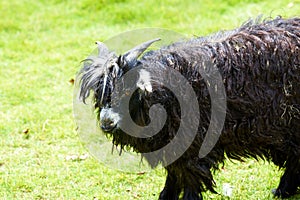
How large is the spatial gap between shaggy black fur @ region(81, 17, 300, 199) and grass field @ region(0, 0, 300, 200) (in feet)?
3.01

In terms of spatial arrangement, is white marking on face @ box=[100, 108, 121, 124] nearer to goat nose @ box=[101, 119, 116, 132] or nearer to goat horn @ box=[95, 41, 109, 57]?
goat nose @ box=[101, 119, 116, 132]

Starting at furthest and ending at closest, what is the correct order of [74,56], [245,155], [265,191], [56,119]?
[74,56] < [56,119] < [265,191] < [245,155]

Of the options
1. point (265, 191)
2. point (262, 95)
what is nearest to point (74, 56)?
point (265, 191)

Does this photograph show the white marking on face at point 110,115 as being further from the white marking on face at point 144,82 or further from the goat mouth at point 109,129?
the white marking on face at point 144,82

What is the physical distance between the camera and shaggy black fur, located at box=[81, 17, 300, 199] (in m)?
4.69

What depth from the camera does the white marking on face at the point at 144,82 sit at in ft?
14.8

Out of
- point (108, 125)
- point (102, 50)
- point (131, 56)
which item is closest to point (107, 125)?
point (108, 125)

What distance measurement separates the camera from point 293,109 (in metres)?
4.88

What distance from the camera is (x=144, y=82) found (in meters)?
4.53

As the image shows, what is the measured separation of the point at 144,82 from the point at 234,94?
27.6 inches

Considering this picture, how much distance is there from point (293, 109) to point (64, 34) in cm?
603

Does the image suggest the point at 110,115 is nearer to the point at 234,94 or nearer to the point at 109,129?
the point at 109,129

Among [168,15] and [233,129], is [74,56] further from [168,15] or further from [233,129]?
[233,129]

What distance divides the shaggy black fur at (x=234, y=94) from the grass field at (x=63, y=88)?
3.01ft
